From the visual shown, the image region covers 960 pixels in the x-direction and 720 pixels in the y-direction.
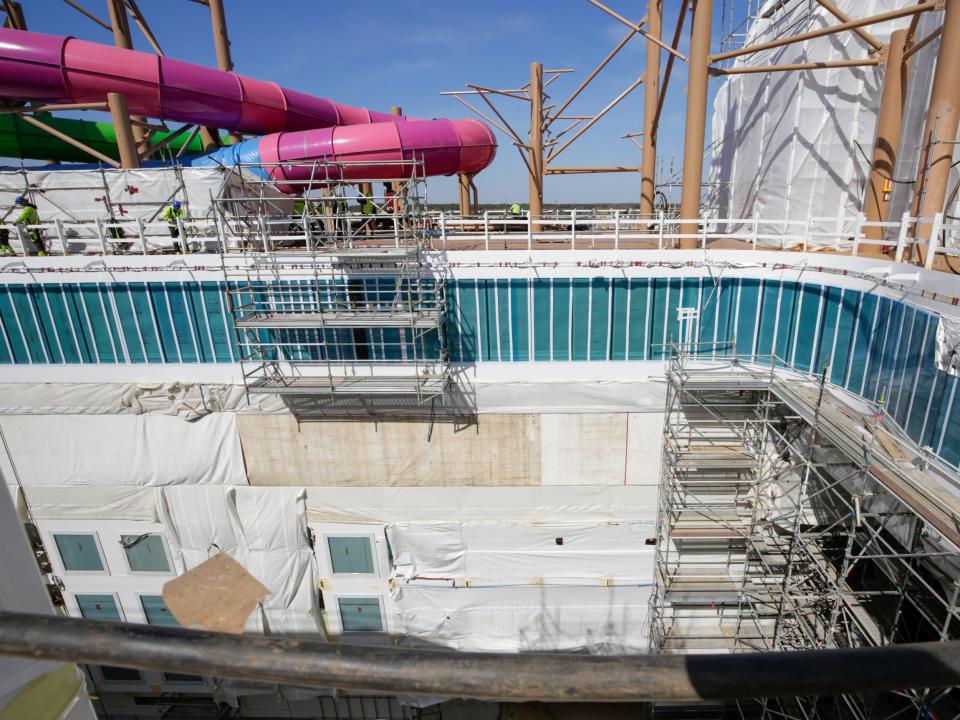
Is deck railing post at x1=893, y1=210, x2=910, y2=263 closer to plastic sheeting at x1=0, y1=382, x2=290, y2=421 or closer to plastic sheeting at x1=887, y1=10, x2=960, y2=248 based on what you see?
plastic sheeting at x1=887, y1=10, x2=960, y2=248

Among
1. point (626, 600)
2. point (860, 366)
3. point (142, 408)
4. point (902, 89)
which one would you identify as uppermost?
point (902, 89)

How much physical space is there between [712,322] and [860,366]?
117 inches

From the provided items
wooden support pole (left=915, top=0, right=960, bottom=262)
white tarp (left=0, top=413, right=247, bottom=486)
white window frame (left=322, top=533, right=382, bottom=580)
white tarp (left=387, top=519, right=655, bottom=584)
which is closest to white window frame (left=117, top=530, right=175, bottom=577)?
white tarp (left=0, top=413, right=247, bottom=486)

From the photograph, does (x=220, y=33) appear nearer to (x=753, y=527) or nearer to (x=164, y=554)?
(x=164, y=554)

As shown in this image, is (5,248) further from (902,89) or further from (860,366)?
(902,89)

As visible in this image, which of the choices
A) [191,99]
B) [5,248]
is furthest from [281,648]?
[191,99]

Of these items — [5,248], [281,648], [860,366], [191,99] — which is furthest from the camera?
[191,99]

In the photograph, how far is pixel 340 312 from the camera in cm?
1124

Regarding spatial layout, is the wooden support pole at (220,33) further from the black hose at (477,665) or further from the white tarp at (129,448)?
the black hose at (477,665)

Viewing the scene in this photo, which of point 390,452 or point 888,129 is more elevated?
point 888,129

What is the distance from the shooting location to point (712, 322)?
11.6 m

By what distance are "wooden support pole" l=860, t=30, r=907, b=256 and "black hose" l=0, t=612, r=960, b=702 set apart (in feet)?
44.3

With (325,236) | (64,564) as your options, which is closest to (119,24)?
(325,236)

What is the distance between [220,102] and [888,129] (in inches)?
713
